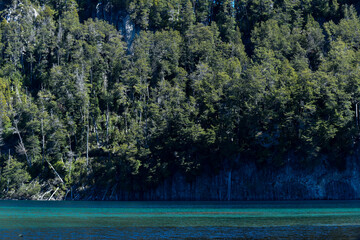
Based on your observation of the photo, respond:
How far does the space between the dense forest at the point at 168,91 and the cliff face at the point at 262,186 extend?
1.39 m

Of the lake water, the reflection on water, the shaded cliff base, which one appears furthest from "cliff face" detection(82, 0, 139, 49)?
the reflection on water

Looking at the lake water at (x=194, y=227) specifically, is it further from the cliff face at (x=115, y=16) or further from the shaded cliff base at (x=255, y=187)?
the cliff face at (x=115, y=16)

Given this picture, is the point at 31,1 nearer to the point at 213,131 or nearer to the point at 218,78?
the point at 218,78

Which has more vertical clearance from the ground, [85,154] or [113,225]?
[85,154]

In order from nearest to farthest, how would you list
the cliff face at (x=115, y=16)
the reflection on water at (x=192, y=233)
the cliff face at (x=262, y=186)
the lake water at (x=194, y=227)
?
the reflection on water at (x=192, y=233) < the lake water at (x=194, y=227) < the cliff face at (x=262, y=186) < the cliff face at (x=115, y=16)

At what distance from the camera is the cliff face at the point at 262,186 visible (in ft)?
221

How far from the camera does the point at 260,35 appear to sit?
329 ft

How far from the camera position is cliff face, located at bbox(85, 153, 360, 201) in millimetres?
67312

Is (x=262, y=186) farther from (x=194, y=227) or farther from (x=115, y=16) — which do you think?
(x=115, y=16)

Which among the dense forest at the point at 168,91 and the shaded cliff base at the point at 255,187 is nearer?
the shaded cliff base at the point at 255,187

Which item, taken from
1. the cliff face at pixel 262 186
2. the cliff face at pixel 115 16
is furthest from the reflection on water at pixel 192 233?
the cliff face at pixel 115 16

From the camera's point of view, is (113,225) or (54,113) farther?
(54,113)

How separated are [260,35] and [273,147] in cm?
3785

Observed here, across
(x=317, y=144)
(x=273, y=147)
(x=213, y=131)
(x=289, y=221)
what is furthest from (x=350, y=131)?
(x=289, y=221)
